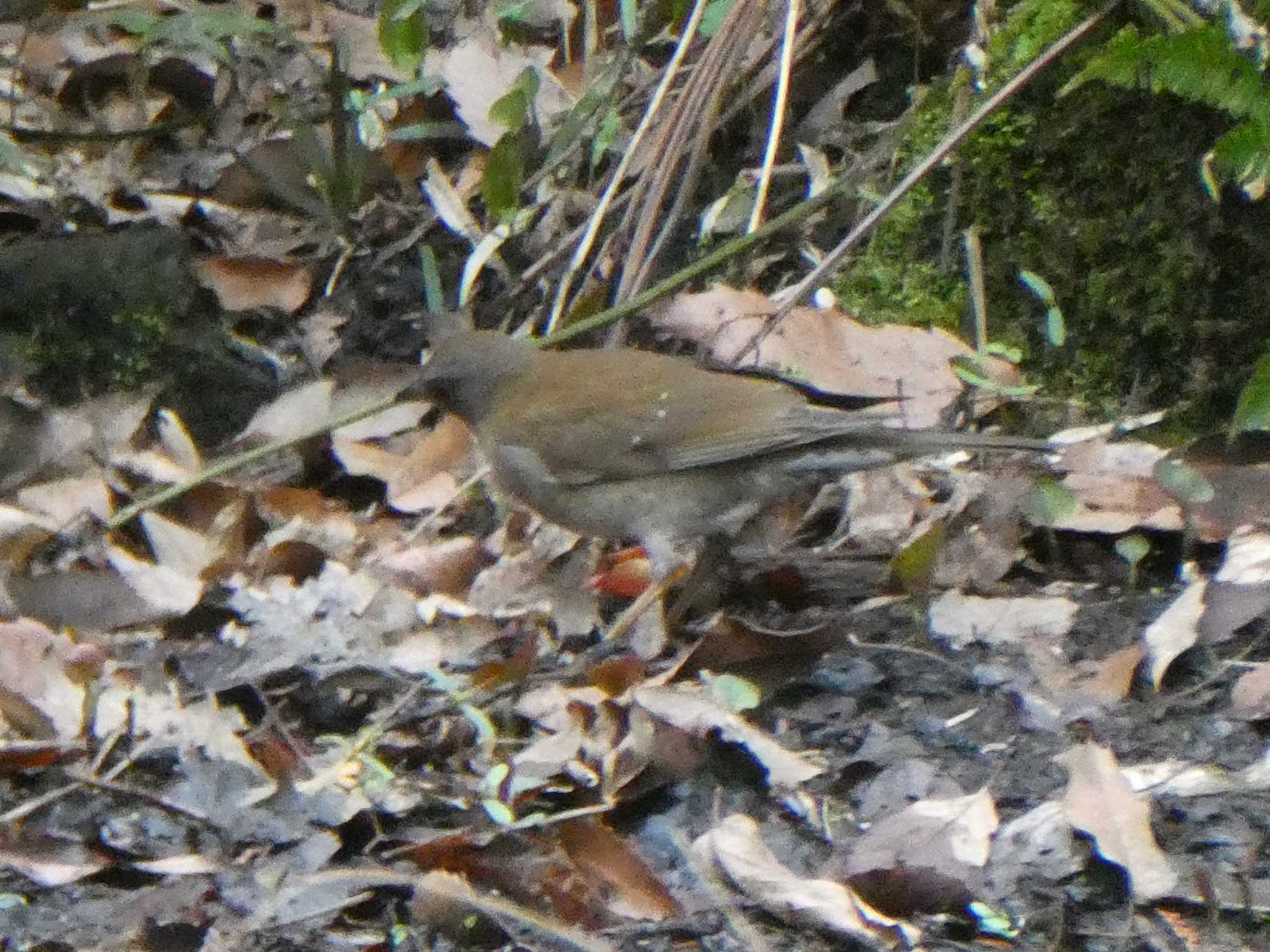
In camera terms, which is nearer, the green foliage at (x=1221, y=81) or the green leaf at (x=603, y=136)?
the green foliage at (x=1221, y=81)

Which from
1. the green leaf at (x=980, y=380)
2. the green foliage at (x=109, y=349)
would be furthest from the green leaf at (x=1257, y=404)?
the green foliage at (x=109, y=349)

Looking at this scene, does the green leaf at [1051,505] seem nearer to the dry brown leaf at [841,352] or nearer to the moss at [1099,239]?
the dry brown leaf at [841,352]

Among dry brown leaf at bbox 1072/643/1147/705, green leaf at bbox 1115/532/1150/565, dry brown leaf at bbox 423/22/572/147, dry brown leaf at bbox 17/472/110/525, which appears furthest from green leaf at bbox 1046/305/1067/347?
dry brown leaf at bbox 17/472/110/525

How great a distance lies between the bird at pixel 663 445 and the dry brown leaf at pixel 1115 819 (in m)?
1.26

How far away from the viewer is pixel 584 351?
525cm

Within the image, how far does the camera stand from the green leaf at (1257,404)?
13.9ft

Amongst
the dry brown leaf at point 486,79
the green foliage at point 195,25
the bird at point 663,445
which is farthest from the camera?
the dry brown leaf at point 486,79

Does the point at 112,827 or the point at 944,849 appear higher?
the point at 944,849

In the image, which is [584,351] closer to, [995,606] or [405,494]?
[405,494]

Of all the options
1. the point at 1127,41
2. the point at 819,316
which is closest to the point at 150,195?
the point at 819,316

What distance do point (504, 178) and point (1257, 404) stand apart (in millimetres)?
2599

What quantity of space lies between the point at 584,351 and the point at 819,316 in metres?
0.74

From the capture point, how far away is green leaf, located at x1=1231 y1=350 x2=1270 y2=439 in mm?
4234

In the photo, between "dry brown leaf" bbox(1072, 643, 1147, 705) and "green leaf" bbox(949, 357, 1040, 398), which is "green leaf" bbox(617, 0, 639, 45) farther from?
"dry brown leaf" bbox(1072, 643, 1147, 705)
